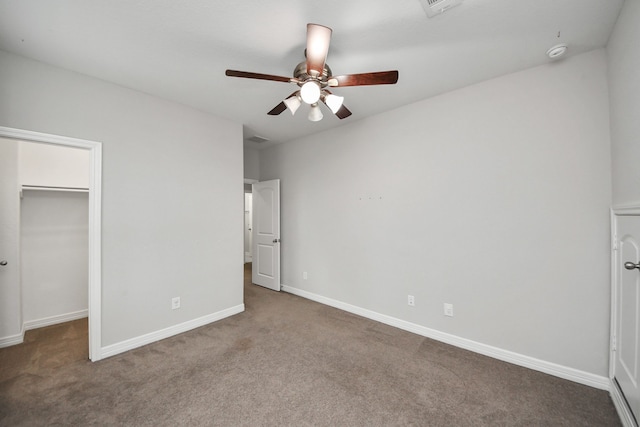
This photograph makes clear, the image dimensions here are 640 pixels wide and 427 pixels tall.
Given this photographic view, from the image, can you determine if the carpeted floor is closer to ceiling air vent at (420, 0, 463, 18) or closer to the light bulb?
the light bulb

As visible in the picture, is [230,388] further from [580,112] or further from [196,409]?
[580,112]

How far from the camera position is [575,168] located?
2.03m

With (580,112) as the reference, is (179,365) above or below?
below

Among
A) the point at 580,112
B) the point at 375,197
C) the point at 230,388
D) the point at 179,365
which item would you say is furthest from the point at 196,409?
the point at 580,112

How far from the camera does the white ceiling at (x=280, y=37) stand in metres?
1.59

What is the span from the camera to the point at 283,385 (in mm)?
2008

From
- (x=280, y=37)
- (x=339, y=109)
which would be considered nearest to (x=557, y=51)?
(x=339, y=109)

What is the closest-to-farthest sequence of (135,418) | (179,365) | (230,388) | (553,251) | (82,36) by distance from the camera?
(135,418) → (82,36) → (230,388) → (553,251) → (179,365)

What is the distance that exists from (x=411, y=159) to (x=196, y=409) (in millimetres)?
3026

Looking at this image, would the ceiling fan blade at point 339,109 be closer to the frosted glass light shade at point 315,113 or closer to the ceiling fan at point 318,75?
the ceiling fan at point 318,75

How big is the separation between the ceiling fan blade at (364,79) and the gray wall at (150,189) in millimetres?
2090

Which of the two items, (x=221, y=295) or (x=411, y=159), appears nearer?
(x=411, y=159)

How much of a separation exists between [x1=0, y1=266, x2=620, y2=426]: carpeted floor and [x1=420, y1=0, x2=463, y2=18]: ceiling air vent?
8.75 feet

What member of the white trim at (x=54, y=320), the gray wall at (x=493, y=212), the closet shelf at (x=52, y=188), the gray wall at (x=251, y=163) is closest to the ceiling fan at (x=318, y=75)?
the gray wall at (x=493, y=212)
